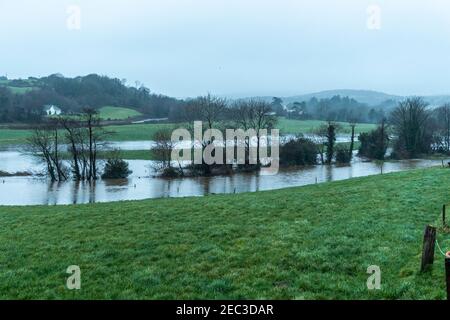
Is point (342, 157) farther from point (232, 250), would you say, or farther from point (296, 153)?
point (232, 250)

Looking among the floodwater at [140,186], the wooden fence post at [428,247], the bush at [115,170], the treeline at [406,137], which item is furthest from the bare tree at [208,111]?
the wooden fence post at [428,247]

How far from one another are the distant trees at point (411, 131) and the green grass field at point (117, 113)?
2698 inches

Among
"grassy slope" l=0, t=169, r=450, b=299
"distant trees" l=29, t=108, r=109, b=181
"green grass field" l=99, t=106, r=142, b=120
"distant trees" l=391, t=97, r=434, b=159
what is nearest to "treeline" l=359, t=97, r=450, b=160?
"distant trees" l=391, t=97, r=434, b=159

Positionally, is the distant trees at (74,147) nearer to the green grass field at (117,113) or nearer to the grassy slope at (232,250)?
the grassy slope at (232,250)

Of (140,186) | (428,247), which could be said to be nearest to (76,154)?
(140,186)

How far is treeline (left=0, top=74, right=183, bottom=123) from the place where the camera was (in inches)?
4209

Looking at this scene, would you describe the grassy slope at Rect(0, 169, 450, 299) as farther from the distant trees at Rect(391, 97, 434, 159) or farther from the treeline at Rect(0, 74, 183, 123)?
the treeline at Rect(0, 74, 183, 123)

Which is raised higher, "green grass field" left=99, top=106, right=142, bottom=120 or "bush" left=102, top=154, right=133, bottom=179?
"green grass field" left=99, top=106, right=142, bottom=120

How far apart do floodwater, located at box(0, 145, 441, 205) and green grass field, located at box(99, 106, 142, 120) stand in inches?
2306

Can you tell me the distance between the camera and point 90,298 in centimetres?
755

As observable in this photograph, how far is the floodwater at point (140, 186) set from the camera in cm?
3416

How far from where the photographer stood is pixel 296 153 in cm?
5888

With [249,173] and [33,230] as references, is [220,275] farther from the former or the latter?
[249,173]

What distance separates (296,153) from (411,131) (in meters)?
25.7
